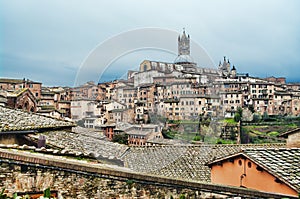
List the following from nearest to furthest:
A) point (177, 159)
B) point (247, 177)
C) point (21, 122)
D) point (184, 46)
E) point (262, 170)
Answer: point (262, 170)
point (247, 177)
point (21, 122)
point (184, 46)
point (177, 159)

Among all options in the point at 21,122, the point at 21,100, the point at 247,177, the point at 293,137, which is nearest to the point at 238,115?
the point at 293,137

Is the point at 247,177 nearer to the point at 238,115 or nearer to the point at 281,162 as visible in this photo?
the point at 281,162

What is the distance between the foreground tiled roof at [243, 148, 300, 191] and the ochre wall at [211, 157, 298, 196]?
0.45 ft

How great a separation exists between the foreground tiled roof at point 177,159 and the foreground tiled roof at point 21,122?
3320mm

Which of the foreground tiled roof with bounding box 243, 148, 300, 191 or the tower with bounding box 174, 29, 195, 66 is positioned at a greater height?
the tower with bounding box 174, 29, 195, 66

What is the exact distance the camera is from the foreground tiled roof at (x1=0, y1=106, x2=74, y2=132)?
7.88 m

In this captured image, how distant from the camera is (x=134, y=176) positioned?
16.9 ft

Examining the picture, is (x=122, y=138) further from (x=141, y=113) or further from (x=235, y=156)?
(x=235, y=156)

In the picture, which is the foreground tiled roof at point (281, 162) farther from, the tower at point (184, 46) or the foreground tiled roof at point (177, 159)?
the tower at point (184, 46)

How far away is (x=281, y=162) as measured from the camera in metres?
6.79

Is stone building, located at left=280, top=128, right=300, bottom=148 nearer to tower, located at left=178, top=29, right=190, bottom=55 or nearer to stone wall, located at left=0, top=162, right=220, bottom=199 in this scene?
tower, located at left=178, top=29, right=190, bottom=55

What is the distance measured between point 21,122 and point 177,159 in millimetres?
7058

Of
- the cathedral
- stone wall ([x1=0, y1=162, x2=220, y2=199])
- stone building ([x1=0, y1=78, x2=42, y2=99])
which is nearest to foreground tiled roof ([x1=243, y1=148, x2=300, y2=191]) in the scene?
stone wall ([x1=0, y1=162, x2=220, y2=199])

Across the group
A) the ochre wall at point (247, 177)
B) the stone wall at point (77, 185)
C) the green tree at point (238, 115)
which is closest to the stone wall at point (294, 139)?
the ochre wall at point (247, 177)
